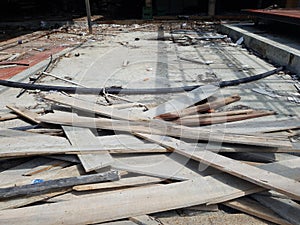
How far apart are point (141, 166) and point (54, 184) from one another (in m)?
0.69

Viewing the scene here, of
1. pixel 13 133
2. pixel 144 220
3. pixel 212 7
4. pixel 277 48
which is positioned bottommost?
pixel 144 220

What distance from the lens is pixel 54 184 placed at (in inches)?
74.3

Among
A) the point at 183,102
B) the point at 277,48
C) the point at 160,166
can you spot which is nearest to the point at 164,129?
the point at 160,166

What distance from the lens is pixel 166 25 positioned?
472 inches

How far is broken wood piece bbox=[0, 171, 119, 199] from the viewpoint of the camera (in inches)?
72.2

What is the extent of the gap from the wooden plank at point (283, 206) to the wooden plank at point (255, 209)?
0.03 metres

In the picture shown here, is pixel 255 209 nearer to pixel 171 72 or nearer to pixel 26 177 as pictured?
pixel 26 177

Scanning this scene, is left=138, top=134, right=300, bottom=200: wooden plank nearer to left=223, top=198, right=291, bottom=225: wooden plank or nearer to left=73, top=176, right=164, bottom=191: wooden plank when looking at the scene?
left=223, top=198, right=291, bottom=225: wooden plank

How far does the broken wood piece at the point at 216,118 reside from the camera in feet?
8.80

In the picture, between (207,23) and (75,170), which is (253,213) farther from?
(207,23)

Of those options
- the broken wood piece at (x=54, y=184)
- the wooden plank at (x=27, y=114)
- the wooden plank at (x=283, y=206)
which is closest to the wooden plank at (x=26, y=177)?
the broken wood piece at (x=54, y=184)

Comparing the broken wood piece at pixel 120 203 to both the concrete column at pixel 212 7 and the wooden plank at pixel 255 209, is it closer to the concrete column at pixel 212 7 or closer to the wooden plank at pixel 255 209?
the wooden plank at pixel 255 209

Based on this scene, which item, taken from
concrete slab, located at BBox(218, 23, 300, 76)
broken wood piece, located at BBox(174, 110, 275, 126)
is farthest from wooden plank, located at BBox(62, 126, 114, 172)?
concrete slab, located at BBox(218, 23, 300, 76)

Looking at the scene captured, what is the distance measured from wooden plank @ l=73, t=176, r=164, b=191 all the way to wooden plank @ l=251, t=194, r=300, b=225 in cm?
76
